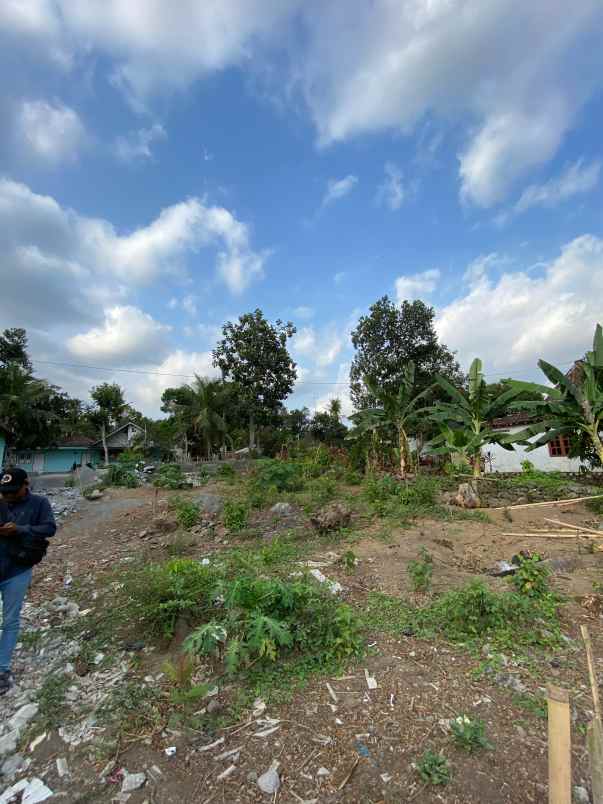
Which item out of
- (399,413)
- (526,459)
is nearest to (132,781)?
(399,413)

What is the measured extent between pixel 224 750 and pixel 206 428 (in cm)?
2361

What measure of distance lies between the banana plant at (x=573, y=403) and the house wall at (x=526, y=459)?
19.6 ft

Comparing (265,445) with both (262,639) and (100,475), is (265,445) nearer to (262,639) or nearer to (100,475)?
(100,475)

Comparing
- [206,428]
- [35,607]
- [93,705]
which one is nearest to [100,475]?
[206,428]

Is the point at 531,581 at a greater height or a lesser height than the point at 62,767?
greater

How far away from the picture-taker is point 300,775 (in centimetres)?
183

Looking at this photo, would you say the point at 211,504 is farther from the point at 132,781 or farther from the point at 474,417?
the point at 132,781

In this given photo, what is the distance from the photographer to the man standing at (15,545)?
271cm

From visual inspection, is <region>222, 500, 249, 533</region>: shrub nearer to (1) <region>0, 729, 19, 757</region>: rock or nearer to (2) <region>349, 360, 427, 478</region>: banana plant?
(1) <region>0, 729, 19, 757</region>: rock

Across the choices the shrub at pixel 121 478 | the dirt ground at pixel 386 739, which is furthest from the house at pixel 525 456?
the shrub at pixel 121 478

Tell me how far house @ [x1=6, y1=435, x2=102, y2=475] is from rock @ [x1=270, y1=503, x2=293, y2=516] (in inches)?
1058

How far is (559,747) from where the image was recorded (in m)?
1.31

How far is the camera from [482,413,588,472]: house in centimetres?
1437

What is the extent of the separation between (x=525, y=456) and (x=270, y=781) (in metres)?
16.4
